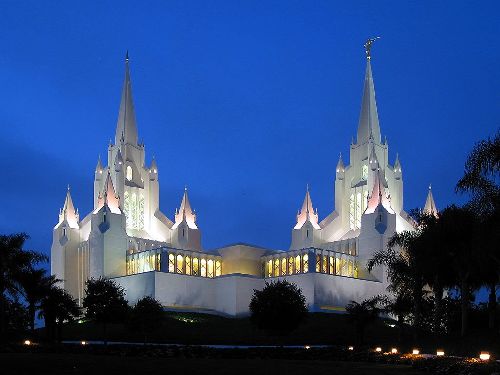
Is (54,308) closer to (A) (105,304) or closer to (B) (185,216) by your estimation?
(A) (105,304)

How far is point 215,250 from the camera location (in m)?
84.2

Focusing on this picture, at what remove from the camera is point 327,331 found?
186 ft

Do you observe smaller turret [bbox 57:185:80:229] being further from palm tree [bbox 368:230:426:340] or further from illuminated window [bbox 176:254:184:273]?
palm tree [bbox 368:230:426:340]

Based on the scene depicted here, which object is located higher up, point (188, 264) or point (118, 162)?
point (118, 162)

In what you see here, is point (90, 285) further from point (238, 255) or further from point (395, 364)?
point (238, 255)

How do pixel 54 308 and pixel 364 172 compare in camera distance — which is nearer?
pixel 54 308

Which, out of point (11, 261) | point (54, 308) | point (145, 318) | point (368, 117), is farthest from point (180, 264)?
point (11, 261)

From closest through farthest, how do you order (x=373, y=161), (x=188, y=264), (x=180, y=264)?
(x=180, y=264) < (x=188, y=264) < (x=373, y=161)

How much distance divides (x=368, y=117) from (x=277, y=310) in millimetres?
51167

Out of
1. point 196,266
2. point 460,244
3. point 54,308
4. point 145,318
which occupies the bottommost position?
point 145,318

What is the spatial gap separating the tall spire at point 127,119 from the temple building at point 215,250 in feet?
0.39

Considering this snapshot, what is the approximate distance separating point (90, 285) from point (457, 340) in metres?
23.8

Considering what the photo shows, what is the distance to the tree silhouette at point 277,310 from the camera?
1757 inches

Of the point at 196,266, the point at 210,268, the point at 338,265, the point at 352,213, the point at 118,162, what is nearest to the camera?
the point at 338,265
